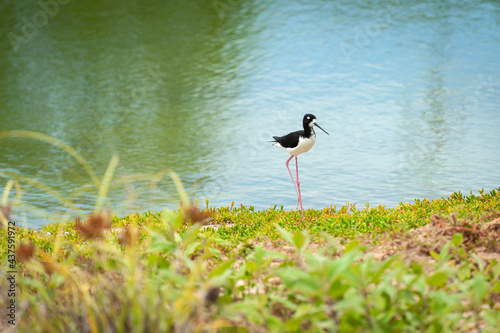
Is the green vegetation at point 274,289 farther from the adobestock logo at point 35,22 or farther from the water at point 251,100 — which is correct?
the adobestock logo at point 35,22

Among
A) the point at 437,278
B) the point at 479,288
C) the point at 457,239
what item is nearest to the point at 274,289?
the point at 437,278

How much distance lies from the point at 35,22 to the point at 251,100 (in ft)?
57.3

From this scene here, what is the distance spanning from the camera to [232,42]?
952 inches

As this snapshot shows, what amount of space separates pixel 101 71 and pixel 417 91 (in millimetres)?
10999

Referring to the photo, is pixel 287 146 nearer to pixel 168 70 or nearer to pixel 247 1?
pixel 168 70

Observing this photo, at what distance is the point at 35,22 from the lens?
1169 inches

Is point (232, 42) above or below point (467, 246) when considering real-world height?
above

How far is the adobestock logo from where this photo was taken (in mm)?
26953

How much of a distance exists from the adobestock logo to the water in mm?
191

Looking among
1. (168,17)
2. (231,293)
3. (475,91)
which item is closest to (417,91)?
(475,91)

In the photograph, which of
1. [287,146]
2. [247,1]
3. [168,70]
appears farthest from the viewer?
[247,1]

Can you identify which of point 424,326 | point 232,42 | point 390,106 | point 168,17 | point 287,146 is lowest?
point 424,326

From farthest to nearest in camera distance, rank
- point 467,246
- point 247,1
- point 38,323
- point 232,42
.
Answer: point 247,1, point 232,42, point 467,246, point 38,323

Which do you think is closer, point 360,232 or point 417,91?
point 360,232
